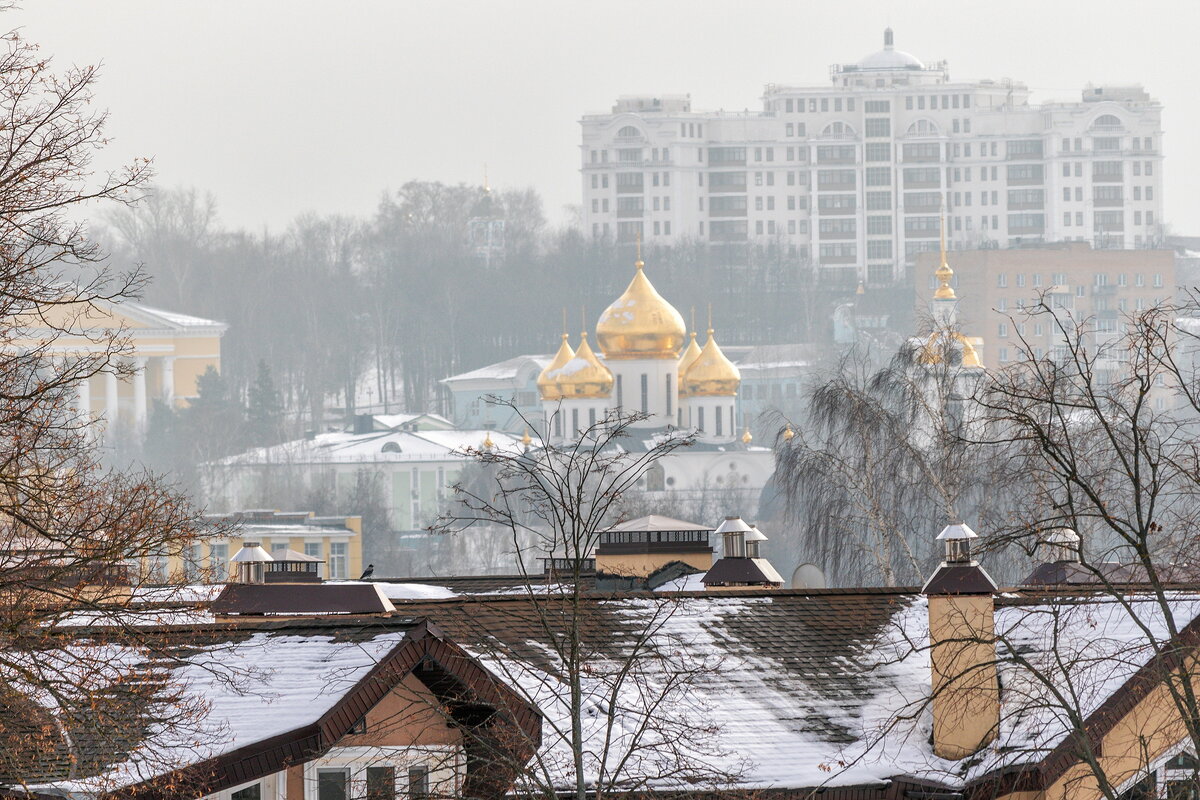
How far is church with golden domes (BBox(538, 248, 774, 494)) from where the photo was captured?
99750 millimetres

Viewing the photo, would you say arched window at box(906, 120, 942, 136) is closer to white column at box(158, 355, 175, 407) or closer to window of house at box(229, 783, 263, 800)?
white column at box(158, 355, 175, 407)

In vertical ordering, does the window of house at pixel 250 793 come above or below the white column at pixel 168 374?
below

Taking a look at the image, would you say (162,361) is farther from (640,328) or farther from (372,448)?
(640,328)

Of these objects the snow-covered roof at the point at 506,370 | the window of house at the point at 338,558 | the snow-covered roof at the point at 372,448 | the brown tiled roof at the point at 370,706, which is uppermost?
the snow-covered roof at the point at 506,370

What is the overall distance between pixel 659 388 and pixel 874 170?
9177cm

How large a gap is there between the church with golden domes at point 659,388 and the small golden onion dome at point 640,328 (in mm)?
36

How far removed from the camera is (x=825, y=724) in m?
15.2

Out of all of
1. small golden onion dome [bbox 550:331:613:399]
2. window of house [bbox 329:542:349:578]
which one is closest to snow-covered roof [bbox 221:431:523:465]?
small golden onion dome [bbox 550:331:613:399]

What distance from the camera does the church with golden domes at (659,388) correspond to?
99750 millimetres

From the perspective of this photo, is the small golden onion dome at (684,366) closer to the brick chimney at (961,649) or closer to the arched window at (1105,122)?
the brick chimney at (961,649)

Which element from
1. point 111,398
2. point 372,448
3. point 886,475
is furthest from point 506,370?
point 886,475

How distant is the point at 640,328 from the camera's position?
101 meters

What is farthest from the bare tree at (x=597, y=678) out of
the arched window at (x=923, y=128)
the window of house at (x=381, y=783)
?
the arched window at (x=923, y=128)

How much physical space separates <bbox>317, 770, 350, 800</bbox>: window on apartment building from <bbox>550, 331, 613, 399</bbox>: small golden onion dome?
85.1 metres
